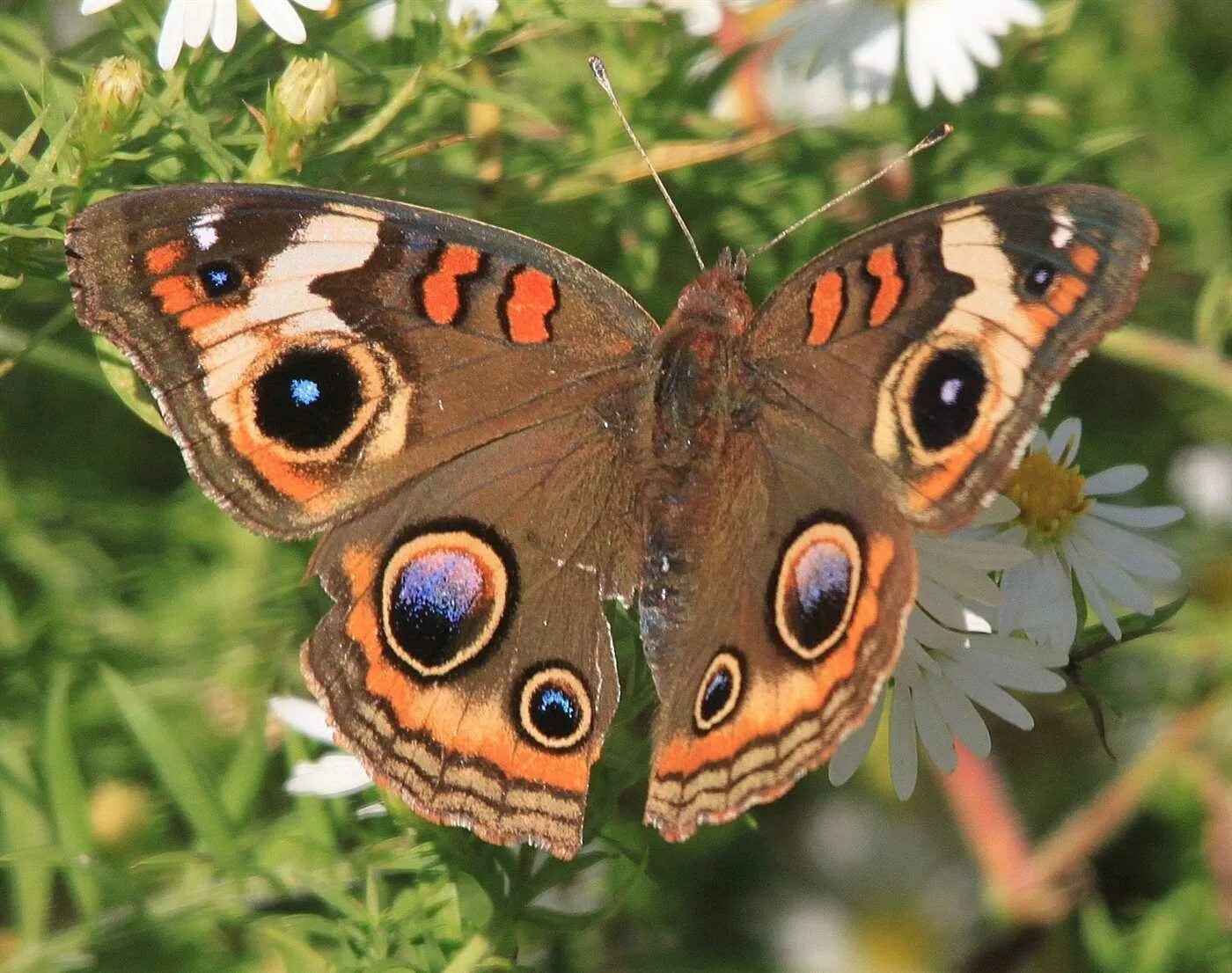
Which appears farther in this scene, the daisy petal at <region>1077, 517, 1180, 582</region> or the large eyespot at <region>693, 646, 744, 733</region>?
the daisy petal at <region>1077, 517, 1180, 582</region>

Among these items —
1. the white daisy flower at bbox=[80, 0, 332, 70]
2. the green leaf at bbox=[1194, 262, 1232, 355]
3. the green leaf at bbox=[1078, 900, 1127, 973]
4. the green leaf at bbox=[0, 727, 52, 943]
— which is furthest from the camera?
the green leaf at bbox=[1194, 262, 1232, 355]

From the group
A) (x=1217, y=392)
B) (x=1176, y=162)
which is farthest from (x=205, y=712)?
(x=1176, y=162)

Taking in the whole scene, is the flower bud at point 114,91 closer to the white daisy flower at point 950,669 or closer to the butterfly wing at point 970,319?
the butterfly wing at point 970,319

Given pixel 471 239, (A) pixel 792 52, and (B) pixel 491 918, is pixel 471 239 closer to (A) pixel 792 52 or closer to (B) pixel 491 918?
(B) pixel 491 918

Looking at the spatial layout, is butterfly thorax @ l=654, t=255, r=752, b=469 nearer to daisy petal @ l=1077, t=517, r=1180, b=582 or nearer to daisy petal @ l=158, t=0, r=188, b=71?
daisy petal @ l=1077, t=517, r=1180, b=582

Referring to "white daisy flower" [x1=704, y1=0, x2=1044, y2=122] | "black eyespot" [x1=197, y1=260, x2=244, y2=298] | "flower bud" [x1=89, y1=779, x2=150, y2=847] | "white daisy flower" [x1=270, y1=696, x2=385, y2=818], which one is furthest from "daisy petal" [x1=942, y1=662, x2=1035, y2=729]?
"flower bud" [x1=89, y1=779, x2=150, y2=847]

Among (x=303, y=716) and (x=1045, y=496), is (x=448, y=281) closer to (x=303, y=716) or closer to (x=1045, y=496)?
(x=303, y=716)

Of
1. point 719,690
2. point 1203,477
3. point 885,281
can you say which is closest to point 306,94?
point 885,281
